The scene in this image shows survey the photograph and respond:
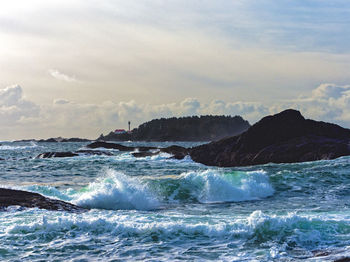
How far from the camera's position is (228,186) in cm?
1831

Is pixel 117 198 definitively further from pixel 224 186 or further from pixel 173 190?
pixel 224 186

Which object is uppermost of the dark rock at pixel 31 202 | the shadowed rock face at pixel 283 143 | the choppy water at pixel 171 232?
the shadowed rock face at pixel 283 143

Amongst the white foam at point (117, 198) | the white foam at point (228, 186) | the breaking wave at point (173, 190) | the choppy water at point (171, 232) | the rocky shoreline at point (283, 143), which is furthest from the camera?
the rocky shoreline at point (283, 143)

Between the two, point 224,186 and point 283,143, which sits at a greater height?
point 283,143

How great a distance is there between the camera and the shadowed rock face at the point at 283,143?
30.8 m

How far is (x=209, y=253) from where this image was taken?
331 inches

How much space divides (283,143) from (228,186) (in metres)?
15.7

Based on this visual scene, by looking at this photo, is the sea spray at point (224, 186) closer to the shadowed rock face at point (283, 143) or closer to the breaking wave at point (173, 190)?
the breaking wave at point (173, 190)

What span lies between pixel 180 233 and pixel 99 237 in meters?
1.78

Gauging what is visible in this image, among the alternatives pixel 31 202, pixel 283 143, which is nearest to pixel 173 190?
pixel 31 202

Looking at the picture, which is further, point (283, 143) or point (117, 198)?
point (283, 143)

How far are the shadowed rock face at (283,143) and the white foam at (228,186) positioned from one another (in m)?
11.2

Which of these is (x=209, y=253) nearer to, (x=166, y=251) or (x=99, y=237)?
(x=166, y=251)

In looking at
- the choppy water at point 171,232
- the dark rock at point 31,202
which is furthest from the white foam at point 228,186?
the dark rock at point 31,202
